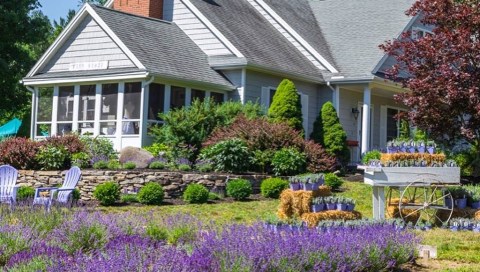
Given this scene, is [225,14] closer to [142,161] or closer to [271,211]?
[142,161]

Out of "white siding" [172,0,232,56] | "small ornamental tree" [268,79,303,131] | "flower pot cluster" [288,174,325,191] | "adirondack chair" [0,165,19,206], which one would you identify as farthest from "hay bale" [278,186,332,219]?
"white siding" [172,0,232,56]

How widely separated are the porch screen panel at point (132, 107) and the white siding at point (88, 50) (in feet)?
2.12

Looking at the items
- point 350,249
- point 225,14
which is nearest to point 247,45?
point 225,14

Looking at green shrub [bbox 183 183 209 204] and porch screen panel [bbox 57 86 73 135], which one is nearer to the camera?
green shrub [bbox 183 183 209 204]

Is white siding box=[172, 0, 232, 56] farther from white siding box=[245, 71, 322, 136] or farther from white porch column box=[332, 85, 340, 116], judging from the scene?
white porch column box=[332, 85, 340, 116]

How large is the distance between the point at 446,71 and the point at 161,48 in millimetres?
8955

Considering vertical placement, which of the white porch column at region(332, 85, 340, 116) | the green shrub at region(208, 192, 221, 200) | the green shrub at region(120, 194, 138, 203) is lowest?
the green shrub at region(120, 194, 138, 203)

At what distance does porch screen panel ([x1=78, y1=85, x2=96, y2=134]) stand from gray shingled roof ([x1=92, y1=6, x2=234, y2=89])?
1966 millimetres

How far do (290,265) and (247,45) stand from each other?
58.8 feet

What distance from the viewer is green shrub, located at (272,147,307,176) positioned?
1825cm

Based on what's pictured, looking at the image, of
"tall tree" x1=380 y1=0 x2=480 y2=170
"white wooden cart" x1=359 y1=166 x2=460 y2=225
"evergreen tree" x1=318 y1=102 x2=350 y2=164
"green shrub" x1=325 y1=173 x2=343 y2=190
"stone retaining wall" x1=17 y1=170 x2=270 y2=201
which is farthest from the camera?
"evergreen tree" x1=318 y1=102 x2=350 y2=164

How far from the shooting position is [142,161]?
1875 centimetres

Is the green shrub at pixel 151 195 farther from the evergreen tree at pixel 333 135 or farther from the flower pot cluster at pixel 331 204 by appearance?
the evergreen tree at pixel 333 135

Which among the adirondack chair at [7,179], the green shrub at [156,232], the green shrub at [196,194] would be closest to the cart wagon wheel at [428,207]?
the green shrub at [156,232]
